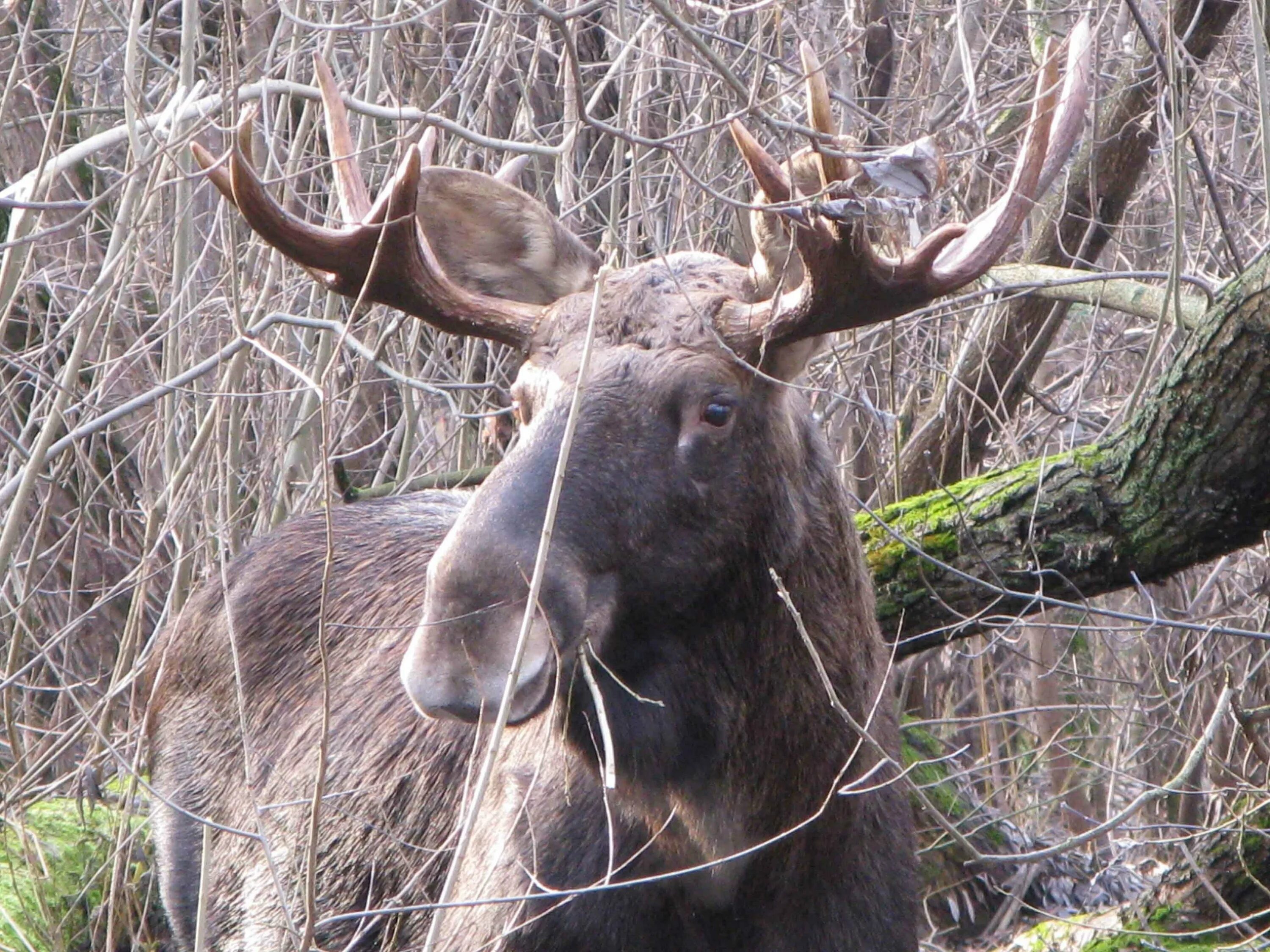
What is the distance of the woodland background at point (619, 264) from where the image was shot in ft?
15.0

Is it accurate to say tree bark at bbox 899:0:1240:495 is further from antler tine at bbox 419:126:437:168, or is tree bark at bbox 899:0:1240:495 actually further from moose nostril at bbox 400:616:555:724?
moose nostril at bbox 400:616:555:724

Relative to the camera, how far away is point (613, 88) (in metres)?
7.12

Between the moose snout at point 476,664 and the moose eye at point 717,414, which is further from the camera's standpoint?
the moose eye at point 717,414

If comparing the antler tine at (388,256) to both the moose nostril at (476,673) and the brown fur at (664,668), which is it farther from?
the moose nostril at (476,673)

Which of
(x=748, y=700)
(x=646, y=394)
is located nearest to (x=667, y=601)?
(x=748, y=700)

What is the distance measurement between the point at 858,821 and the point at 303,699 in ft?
6.26

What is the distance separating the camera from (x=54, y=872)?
5.37 m

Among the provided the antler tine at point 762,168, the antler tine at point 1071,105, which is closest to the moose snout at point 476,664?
the antler tine at point 762,168

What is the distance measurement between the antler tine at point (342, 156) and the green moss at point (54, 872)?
7.71 feet

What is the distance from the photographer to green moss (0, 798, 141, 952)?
489 centimetres

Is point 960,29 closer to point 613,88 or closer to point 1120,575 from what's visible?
point 1120,575

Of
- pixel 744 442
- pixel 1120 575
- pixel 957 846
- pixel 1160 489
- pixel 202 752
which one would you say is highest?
pixel 744 442

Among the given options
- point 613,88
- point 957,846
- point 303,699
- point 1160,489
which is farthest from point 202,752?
point 613,88

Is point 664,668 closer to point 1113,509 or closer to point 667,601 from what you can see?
point 667,601
